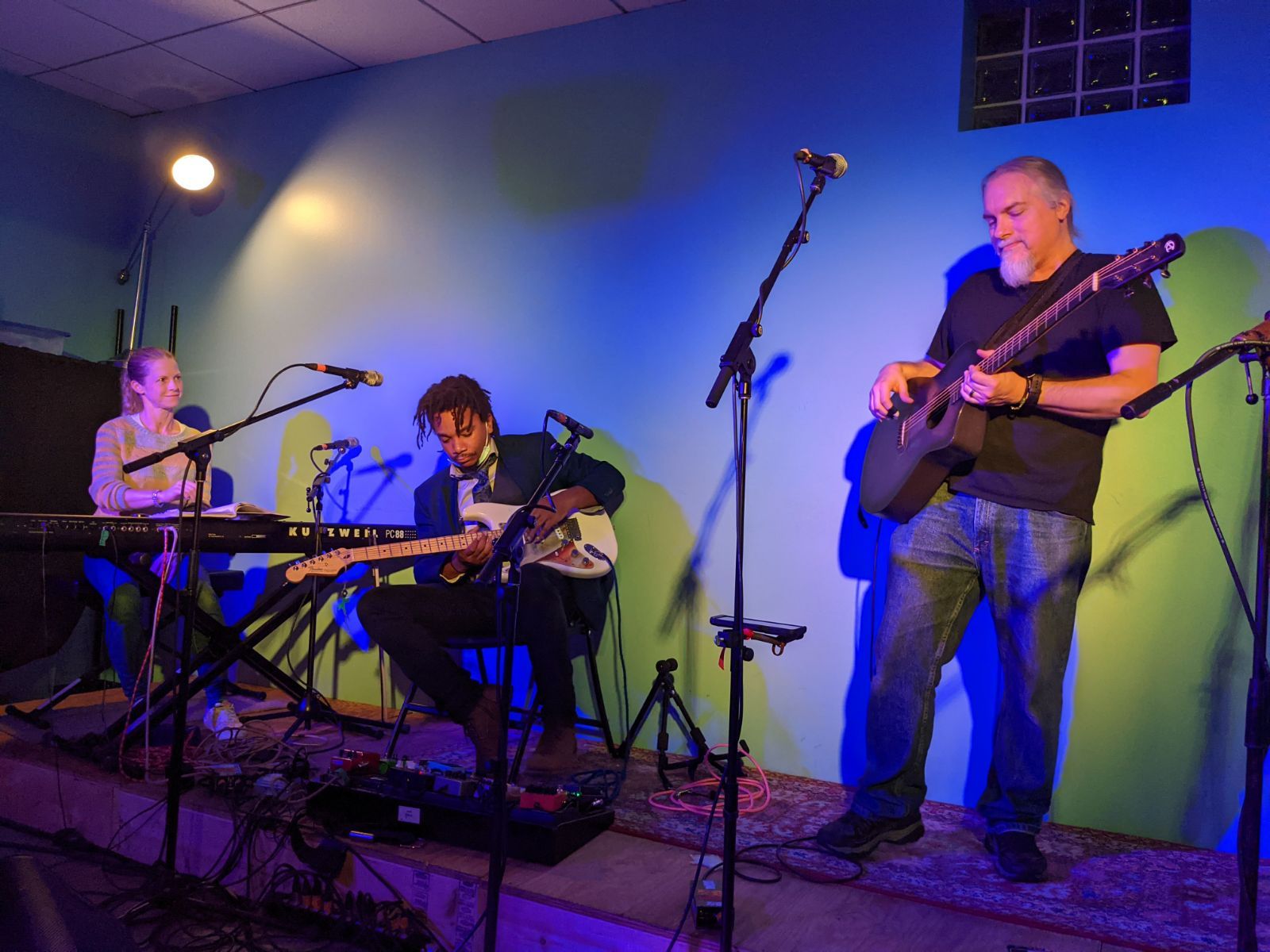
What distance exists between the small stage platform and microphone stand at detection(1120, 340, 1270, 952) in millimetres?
374

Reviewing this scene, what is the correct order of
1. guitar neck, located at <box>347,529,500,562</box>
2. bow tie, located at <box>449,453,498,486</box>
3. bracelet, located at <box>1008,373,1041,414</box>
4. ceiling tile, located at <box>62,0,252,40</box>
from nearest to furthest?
bracelet, located at <box>1008,373,1041,414</box> < guitar neck, located at <box>347,529,500,562</box> < bow tie, located at <box>449,453,498,486</box> < ceiling tile, located at <box>62,0,252,40</box>

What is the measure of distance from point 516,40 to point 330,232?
1309mm

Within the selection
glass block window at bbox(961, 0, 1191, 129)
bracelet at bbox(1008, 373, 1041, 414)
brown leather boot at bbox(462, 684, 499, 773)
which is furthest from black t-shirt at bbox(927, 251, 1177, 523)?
brown leather boot at bbox(462, 684, 499, 773)

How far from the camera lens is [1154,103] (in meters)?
3.02

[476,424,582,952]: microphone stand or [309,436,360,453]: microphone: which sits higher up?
[309,436,360,453]: microphone

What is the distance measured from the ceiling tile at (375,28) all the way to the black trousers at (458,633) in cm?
247

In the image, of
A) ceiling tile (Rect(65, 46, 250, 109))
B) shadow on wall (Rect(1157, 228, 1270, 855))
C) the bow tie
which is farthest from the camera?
ceiling tile (Rect(65, 46, 250, 109))

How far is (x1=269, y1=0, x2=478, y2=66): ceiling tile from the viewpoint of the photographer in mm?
4000

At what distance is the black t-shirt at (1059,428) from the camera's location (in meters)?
2.47

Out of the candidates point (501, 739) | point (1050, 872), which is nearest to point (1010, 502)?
point (1050, 872)

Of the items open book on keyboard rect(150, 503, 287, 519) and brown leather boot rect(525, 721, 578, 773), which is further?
open book on keyboard rect(150, 503, 287, 519)

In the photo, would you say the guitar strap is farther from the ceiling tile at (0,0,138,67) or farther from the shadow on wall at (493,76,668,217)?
the ceiling tile at (0,0,138,67)

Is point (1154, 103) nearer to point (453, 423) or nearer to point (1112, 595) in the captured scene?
point (1112, 595)

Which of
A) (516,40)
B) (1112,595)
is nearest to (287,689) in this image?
(516,40)
